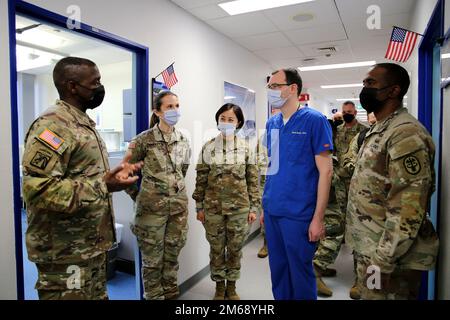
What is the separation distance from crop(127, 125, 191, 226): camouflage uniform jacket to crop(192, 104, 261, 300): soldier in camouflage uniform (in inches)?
13.5

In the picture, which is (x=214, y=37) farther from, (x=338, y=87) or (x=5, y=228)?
(x=338, y=87)

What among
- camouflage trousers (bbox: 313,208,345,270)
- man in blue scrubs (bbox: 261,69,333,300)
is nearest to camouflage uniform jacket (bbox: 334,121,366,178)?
camouflage trousers (bbox: 313,208,345,270)

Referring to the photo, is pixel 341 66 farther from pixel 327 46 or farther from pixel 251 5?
pixel 251 5

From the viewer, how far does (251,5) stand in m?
2.88

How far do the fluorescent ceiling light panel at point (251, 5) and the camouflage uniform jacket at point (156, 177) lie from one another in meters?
1.39

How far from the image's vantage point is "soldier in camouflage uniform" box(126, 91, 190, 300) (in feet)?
7.42

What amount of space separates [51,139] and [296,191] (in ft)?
4.22

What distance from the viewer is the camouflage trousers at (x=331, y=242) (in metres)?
2.98

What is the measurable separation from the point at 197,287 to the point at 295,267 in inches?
56.9

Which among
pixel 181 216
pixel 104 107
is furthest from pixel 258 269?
pixel 104 107

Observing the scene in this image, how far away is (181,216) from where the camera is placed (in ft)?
7.80

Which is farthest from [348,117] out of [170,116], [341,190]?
[170,116]

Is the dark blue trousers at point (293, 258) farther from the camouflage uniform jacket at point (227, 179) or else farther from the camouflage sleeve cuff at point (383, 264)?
the camouflage uniform jacket at point (227, 179)
